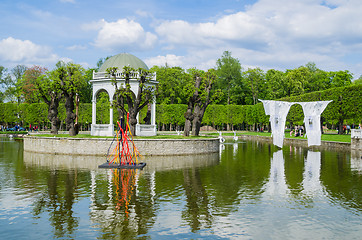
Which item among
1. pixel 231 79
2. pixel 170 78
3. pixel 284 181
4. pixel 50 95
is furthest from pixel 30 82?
pixel 284 181

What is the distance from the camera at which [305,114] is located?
1403 inches

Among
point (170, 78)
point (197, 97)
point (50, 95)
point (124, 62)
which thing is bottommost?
point (197, 97)

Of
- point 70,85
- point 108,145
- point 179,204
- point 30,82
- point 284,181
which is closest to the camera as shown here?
point 179,204

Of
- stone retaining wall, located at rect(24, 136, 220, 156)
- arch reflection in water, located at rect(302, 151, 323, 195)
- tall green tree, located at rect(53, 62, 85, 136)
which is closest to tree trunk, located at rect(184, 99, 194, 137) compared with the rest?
stone retaining wall, located at rect(24, 136, 220, 156)

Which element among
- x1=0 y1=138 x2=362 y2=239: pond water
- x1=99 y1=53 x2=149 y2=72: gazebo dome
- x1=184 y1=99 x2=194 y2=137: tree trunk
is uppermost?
x1=99 y1=53 x2=149 y2=72: gazebo dome

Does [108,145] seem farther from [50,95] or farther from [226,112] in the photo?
[226,112]

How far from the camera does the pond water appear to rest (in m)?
9.19

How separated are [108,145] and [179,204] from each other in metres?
17.7

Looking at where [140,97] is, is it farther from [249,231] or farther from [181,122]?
[181,122]

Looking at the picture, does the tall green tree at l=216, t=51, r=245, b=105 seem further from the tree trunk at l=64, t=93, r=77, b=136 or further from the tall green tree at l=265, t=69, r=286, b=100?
the tree trunk at l=64, t=93, r=77, b=136

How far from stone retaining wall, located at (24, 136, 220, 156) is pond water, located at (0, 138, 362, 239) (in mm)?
8240

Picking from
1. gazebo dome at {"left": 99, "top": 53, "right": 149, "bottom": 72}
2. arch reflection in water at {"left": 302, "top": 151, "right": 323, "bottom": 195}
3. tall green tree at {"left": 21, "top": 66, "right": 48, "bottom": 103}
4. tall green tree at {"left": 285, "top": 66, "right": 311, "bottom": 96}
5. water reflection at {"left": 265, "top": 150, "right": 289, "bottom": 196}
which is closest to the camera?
water reflection at {"left": 265, "top": 150, "right": 289, "bottom": 196}

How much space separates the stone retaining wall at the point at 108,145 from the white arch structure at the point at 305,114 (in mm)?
8598

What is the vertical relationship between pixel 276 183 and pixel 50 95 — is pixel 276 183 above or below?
A: below
